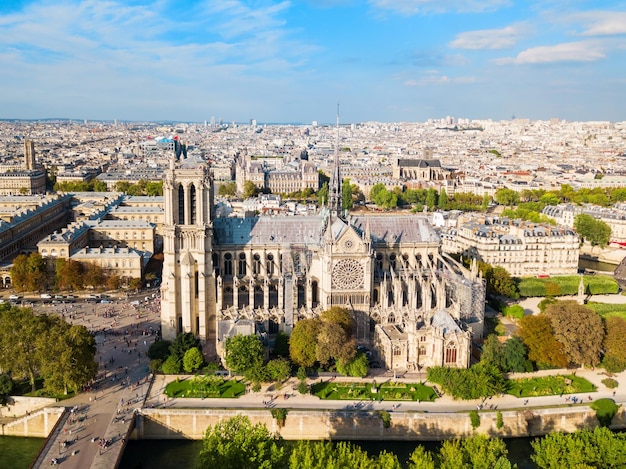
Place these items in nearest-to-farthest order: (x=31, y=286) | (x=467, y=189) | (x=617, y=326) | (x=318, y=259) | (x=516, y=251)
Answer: (x=617, y=326), (x=318, y=259), (x=31, y=286), (x=516, y=251), (x=467, y=189)

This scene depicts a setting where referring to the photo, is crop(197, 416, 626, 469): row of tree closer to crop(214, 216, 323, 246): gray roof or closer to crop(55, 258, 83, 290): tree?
crop(214, 216, 323, 246): gray roof

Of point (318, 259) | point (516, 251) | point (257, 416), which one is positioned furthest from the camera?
point (516, 251)

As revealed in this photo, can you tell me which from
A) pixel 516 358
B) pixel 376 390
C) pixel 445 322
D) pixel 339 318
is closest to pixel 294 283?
pixel 339 318

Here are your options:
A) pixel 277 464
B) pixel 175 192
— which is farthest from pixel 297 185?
pixel 277 464

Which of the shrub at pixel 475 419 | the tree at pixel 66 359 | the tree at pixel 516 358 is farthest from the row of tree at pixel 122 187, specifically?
the shrub at pixel 475 419

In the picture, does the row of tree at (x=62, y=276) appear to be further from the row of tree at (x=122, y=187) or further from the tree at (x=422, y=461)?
the row of tree at (x=122, y=187)

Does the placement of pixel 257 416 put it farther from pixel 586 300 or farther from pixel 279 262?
pixel 586 300

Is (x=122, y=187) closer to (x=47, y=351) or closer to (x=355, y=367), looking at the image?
(x=47, y=351)
